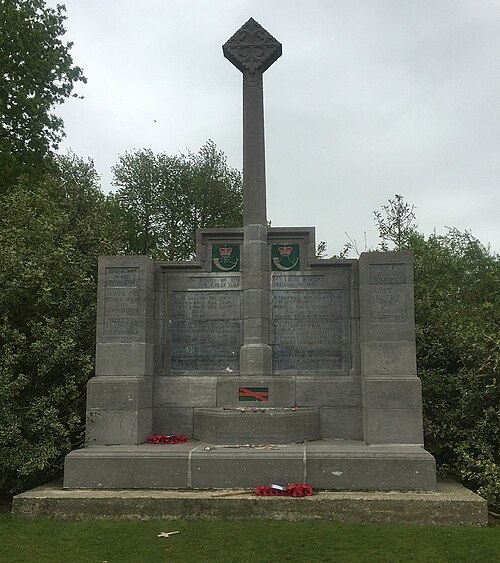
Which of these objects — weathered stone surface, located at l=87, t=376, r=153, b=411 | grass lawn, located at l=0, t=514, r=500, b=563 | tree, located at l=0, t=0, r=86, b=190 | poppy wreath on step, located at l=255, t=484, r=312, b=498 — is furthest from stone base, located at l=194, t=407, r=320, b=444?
tree, located at l=0, t=0, r=86, b=190

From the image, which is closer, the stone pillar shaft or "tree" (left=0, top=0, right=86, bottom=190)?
the stone pillar shaft

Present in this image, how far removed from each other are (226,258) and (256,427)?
3.17 metres

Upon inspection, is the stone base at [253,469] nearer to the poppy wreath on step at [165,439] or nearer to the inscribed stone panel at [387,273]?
the poppy wreath on step at [165,439]

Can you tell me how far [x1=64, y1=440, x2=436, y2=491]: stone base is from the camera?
841 cm

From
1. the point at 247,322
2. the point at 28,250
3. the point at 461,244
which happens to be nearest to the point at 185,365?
the point at 247,322

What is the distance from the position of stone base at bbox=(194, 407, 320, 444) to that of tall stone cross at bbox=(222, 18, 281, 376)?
101cm

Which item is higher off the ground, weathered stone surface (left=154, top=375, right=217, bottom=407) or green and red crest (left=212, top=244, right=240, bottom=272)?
green and red crest (left=212, top=244, right=240, bottom=272)

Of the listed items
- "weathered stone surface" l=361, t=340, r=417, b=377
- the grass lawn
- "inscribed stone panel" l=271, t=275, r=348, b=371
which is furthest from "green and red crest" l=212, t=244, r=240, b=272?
the grass lawn

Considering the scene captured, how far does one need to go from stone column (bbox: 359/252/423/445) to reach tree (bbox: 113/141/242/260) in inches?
952

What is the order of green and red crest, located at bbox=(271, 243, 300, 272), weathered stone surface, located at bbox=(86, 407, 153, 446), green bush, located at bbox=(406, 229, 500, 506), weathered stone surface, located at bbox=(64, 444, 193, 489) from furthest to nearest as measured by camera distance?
green and red crest, located at bbox=(271, 243, 300, 272) → weathered stone surface, located at bbox=(86, 407, 153, 446) → green bush, located at bbox=(406, 229, 500, 506) → weathered stone surface, located at bbox=(64, 444, 193, 489)

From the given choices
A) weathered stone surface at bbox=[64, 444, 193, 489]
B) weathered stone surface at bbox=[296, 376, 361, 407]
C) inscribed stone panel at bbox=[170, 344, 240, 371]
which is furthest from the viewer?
inscribed stone panel at bbox=[170, 344, 240, 371]

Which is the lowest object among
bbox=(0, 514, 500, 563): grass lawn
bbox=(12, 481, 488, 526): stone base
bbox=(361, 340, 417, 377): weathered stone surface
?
bbox=(0, 514, 500, 563): grass lawn

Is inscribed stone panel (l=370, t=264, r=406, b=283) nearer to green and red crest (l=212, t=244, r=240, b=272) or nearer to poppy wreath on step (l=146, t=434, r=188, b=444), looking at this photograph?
green and red crest (l=212, t=244, r=240, b=272)

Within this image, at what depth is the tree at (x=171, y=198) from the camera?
34688 millimetres
